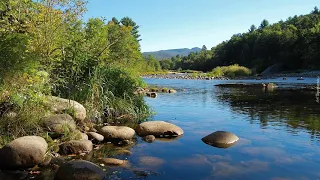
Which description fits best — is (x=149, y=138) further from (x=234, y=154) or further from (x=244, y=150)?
(x=244, y=150)

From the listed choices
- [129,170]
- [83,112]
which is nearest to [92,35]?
[83,112]

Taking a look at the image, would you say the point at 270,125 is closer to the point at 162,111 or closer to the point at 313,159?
the point at 313,159

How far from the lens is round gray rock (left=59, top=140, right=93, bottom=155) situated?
951 centimetres

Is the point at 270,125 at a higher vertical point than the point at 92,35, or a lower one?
lower

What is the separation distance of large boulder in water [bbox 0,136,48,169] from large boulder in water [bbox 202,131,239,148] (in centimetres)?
558

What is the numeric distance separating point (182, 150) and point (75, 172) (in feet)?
12.9

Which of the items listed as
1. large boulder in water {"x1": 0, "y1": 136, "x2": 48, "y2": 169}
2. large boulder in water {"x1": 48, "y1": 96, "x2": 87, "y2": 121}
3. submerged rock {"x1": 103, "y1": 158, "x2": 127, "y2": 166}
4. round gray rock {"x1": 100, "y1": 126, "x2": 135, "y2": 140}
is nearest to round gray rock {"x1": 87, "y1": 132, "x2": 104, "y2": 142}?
round gray rock {"x1": 100, "y1": 126, "x2": 135, "y2": 140}

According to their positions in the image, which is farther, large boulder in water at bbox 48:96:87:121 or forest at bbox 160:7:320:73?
forest at bbox 160:7:320:73

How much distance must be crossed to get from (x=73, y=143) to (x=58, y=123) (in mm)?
1019

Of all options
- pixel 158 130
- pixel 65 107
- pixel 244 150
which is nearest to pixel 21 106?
pixel 65 107

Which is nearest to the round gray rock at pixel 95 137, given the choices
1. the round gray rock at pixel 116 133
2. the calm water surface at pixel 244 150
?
the round gray rock at pixel 116 133

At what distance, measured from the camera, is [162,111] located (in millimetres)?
18938

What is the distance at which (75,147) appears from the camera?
31.5ft

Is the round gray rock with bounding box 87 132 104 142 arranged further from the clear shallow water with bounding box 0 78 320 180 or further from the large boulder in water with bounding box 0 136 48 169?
the large boulder in water with bounding box 0 136 48 169
